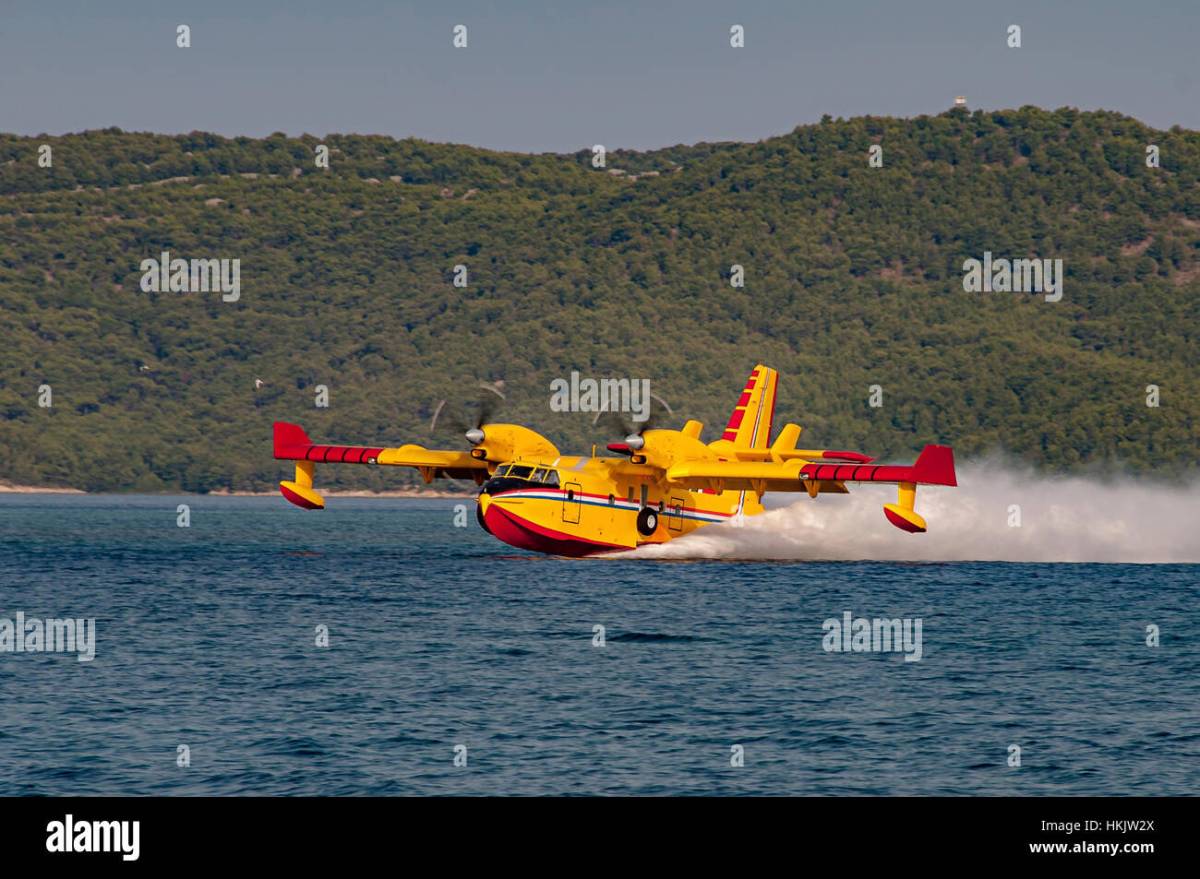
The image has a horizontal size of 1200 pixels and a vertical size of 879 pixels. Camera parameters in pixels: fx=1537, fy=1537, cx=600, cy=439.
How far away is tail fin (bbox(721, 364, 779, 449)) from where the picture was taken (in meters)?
68.7

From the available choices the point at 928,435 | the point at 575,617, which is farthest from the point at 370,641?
the point at 928,435

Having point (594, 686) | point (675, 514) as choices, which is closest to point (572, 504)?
point (675, 514)

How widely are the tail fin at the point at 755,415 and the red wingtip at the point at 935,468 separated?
15.4 meters

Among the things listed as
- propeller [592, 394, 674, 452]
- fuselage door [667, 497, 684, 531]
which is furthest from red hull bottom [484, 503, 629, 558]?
propeller [592, 394, 674, 452]

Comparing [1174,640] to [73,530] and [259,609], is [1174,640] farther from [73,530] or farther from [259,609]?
[73,530]

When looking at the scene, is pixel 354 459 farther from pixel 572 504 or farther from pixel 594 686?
pixel 594 686

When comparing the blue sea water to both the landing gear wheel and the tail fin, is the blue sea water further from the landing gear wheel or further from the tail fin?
the tail fin

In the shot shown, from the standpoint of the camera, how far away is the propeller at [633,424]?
2233 inches

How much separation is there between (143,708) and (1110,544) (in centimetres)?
5223

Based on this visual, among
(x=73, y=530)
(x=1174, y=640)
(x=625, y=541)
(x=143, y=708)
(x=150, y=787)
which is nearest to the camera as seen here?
(x=150, y=787)

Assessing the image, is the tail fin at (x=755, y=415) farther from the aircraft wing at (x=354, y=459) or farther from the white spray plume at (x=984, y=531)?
the aircraft wing at (x=354, y=459)

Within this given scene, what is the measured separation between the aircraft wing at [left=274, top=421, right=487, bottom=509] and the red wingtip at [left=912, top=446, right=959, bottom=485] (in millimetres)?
17134

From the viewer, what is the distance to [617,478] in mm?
58656

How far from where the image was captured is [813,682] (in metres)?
33.1
